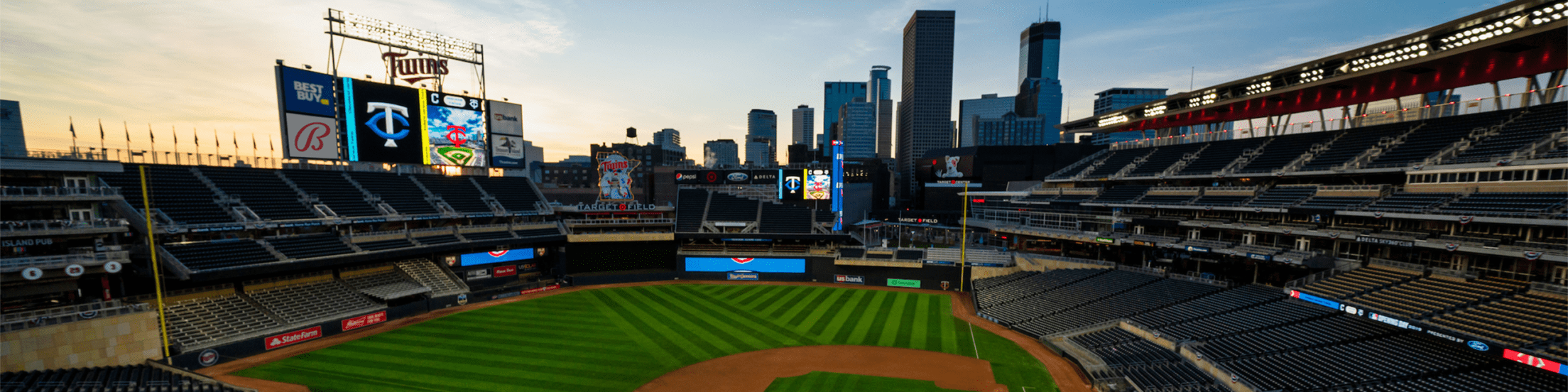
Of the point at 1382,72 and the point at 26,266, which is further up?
the point at 1382,72

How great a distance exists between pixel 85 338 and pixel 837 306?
35809 millimetres

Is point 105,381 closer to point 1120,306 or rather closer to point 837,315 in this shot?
point 837,315

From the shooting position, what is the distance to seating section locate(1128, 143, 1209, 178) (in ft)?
131

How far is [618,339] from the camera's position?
27.2m

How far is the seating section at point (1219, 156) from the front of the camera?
3572 cm

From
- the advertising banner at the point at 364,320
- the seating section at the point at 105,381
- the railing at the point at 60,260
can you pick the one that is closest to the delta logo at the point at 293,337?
the advertising banner at the point at 364,320

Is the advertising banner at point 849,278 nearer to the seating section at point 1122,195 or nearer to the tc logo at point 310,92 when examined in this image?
the seating section at point 1122,195

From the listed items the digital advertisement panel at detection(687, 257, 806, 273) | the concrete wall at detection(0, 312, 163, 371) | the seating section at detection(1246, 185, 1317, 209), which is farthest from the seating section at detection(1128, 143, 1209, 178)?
the concrete wall at detection(0, 312, 163, 371)

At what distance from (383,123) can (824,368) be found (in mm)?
41453

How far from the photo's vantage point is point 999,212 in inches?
1891

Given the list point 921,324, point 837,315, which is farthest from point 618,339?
point 921,324

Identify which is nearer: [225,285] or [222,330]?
[222,330]

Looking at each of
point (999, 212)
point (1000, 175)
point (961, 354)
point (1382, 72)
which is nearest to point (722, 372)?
point (961, 354)

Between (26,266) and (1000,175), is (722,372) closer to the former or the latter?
(26,266)
